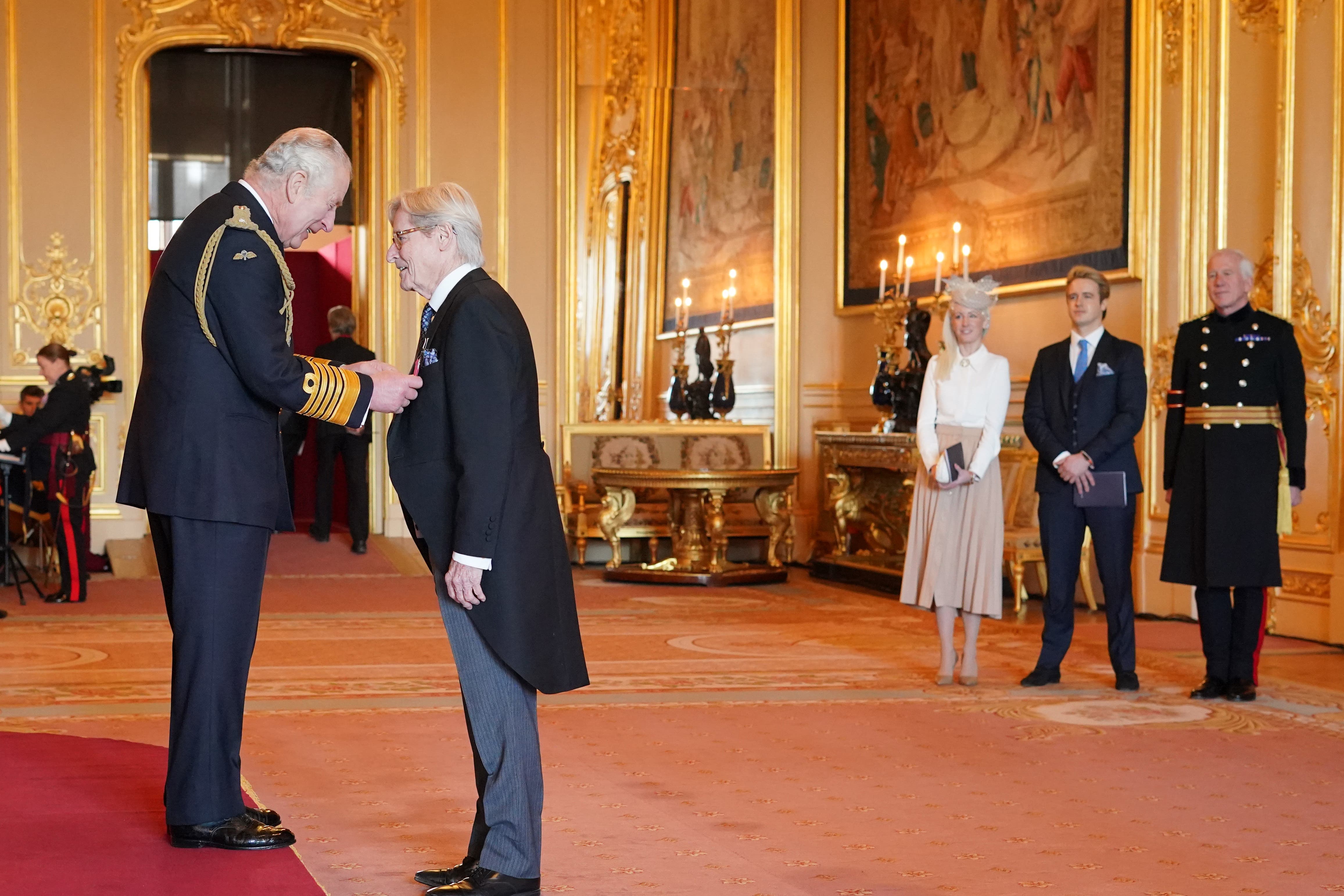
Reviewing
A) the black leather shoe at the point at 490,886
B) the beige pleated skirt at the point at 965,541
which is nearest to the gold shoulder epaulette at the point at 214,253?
the black leather shoe at the point at 490,886

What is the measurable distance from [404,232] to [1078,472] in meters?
3.30

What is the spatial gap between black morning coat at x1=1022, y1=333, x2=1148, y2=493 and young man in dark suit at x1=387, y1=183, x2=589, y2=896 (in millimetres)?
3111

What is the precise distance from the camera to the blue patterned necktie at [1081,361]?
561 cm

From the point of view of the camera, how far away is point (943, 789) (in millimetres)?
3939

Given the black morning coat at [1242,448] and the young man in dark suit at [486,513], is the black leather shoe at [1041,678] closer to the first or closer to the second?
the black morning coat at [1242,448]

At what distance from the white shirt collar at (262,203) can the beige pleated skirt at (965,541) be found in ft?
9.63

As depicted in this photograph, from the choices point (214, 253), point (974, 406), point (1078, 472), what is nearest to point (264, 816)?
point (214, 253)

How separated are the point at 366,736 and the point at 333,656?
66.7 inches

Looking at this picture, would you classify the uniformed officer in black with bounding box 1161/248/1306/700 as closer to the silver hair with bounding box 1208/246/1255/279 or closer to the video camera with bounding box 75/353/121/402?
the silver hair with bounding box 1208/246/1255/279

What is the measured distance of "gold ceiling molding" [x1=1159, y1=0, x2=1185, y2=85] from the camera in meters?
7.62

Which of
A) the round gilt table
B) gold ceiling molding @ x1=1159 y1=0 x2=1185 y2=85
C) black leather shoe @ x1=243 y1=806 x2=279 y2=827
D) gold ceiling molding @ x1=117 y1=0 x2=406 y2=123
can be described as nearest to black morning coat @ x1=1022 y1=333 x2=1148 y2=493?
gold ceiling molding @ x1=1159 y1=0 x2=1185 y2=85

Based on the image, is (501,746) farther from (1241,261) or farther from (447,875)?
(1241,261)

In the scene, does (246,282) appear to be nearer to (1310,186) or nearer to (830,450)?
(1310,186)

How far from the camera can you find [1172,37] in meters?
7.66
